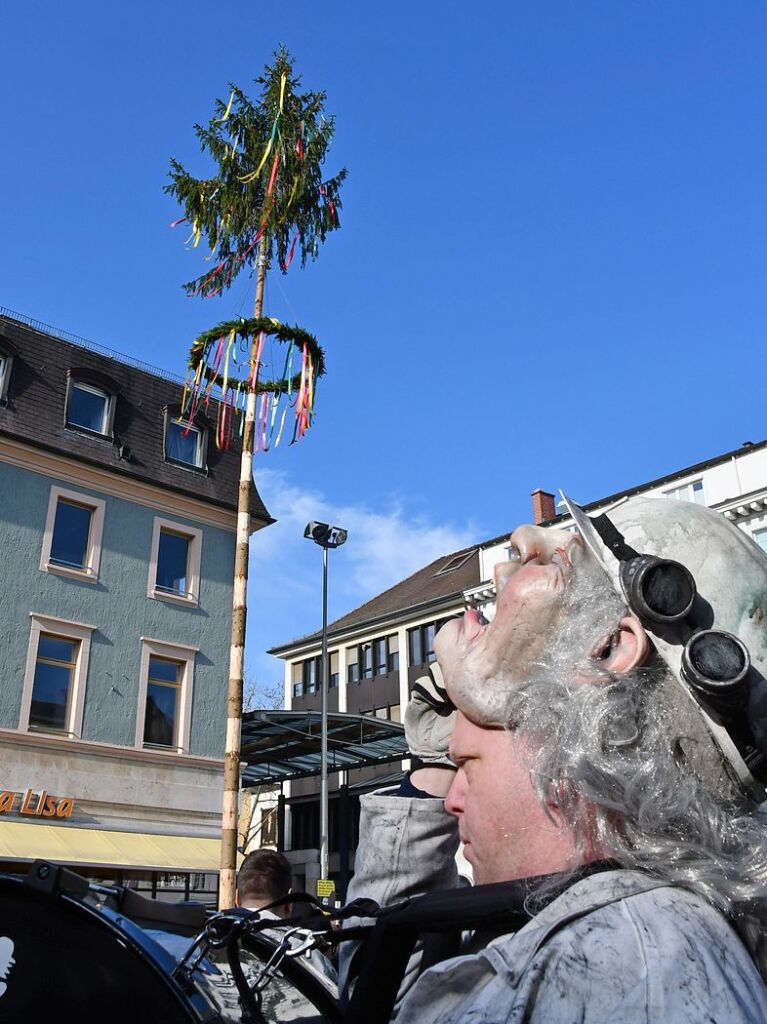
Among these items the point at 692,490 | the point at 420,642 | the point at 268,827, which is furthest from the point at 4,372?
the point at 268,827

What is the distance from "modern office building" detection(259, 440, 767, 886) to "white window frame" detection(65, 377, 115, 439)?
15977 millimetres

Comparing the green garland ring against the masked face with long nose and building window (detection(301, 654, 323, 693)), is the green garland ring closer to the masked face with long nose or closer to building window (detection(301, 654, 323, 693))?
the masked face with long nose

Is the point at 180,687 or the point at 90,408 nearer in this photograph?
the point at 180,687

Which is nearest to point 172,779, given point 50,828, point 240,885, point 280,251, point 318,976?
point 50,828

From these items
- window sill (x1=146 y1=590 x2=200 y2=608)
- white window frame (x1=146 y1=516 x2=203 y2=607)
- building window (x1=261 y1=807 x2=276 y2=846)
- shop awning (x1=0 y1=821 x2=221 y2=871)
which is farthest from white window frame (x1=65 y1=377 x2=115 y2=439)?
building window (x1=261 y1=807 x2=276 y2=846)

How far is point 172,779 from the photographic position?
20062 mm

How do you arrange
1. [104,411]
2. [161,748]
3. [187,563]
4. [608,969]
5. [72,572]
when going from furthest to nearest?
[187,563] < [104,411] < [161,748] < [72,572] < [608,969]

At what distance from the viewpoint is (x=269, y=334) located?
14.8m

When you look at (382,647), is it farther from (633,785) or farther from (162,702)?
(633,785)

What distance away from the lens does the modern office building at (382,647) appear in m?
35.3

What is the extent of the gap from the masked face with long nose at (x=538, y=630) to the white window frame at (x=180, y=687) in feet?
64.4

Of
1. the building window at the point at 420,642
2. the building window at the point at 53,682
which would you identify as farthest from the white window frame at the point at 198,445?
the building window at the point at 420,642

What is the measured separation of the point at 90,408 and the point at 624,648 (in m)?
21.5

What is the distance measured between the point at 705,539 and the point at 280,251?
1598 cm
